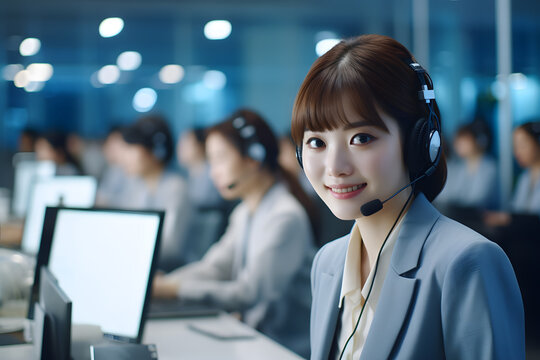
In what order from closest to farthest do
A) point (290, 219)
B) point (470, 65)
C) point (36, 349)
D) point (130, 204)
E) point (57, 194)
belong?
point (36, 349), point (290, 219), point (57, 194), point (130, 204), point (470, 65)

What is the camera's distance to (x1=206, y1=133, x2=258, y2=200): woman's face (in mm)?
2545

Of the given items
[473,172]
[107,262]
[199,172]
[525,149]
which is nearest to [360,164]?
[107,262]

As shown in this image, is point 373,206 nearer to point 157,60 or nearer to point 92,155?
point 157,60

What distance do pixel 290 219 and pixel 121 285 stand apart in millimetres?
956

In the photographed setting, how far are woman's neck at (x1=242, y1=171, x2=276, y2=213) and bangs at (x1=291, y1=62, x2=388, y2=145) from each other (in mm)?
1412

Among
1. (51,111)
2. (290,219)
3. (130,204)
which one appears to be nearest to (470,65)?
(130,204)

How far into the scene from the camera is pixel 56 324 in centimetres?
116

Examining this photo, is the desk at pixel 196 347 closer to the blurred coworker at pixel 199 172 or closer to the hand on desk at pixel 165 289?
the hand on desk at pixel 165 289

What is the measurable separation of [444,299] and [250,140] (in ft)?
5.49

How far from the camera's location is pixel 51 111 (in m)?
9.86

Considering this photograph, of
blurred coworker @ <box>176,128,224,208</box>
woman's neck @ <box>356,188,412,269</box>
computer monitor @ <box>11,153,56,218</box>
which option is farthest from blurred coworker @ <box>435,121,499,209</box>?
woman's neck @ <box>356,188,412,269</box>

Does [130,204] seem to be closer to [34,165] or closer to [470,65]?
[34,165]

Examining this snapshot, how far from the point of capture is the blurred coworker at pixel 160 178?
11.4 feet

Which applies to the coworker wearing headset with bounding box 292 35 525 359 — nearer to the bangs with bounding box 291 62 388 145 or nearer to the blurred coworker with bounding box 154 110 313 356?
the bangs with bounding box 291 62 388 145
